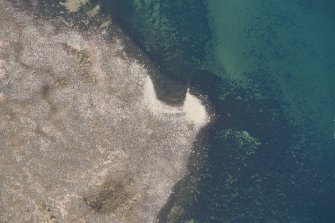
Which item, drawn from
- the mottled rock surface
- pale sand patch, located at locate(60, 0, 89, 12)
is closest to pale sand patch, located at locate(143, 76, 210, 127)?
the mottled rock surface

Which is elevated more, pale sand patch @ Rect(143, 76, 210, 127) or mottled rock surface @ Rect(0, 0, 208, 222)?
pale sand patch @ Rect(143, 76, 210, 127)

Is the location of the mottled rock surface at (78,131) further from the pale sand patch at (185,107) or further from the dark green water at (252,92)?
the dark green water at (252,92)

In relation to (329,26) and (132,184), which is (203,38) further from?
(132,184)

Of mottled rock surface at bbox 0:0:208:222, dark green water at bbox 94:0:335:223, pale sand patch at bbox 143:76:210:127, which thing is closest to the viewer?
mottled rock surface at bbox 0:0:208:222

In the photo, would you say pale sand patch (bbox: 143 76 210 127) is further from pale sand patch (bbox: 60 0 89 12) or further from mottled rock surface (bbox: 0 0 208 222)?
pale sand patch (bbox: 60 0 89 12)

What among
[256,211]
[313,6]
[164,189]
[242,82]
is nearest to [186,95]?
[242,82]

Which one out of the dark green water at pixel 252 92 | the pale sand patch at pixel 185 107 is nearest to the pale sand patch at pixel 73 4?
the dark green water at pixel 252 92
